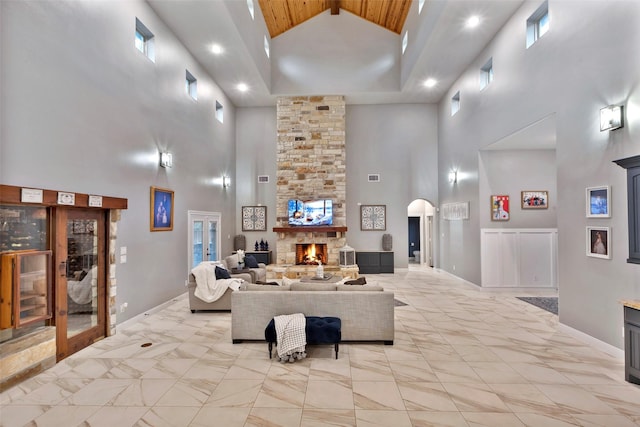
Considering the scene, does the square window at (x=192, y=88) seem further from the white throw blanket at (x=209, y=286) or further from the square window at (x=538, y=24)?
the square window at (x=538, y=24)

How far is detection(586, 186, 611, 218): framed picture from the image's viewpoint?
12.3 ft

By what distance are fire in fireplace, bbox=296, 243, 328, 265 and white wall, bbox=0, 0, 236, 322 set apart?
3305 mm

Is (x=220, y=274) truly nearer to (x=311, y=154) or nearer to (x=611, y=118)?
(x=311, y=154)

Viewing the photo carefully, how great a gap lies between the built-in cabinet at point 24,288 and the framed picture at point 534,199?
8.45 metres

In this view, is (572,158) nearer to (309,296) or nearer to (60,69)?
(309,296)

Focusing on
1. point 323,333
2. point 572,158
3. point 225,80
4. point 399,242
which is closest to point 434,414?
point 323,333

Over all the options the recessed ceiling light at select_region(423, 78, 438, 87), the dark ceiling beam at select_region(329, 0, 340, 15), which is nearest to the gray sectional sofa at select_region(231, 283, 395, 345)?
the recessed ceiling light at select_region(423, 78, 438, 87)

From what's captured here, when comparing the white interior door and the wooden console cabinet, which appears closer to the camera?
the white interior door

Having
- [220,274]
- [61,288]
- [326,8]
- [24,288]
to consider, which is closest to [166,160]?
[220,274]

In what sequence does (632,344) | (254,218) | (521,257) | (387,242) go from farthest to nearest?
(254,218), (387,242), (521,257), (632,344)

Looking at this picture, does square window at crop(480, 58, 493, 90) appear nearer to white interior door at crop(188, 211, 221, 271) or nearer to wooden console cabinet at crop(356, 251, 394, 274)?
wooden console cabinet at crop(356, 251, 394, 274)

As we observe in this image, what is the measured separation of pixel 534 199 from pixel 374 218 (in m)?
4.50

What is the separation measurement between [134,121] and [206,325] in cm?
346

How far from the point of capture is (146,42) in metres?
5.64
